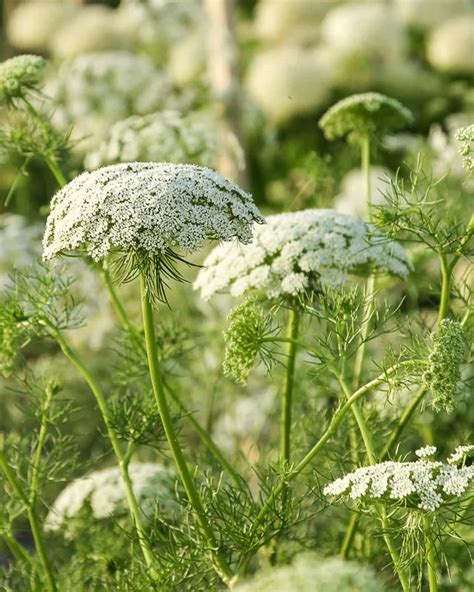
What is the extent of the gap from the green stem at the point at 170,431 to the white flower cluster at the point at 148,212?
16 centimetres

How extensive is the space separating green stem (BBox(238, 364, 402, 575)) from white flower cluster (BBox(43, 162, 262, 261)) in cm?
45

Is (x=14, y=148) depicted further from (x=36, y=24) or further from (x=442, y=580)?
(x=36, y=24)

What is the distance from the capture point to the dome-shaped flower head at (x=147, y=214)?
7.29 ft

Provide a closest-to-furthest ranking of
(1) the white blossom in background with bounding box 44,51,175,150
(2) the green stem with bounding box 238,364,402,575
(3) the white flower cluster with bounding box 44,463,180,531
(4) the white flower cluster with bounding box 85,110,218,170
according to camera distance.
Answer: (2) the green stem with bounding box 238,364,402,575 < (3) the white flower cluster with bounding box 44,463,180,531 < (4) the white flower cluster with bounding box 85,110,218,170 < (1) the white blossom in background with bounding box 44,51,175,150

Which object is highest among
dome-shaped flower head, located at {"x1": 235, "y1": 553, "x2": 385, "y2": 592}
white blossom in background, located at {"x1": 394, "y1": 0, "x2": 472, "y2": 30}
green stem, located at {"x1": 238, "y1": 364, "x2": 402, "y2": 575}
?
white blossom in background, located at {"x1": 394, "y1": 0, "x2": 472, "y2": 30}

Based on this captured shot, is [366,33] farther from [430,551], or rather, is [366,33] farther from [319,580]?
[319,580]

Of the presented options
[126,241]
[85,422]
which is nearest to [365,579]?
[126,241]

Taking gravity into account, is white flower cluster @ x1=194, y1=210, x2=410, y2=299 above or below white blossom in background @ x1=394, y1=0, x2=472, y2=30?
below

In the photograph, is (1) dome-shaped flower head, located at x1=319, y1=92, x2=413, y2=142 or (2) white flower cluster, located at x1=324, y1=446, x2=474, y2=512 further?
(1) dome-shaped flower head, located at x1=319, y1=92, x2=413, y2=142

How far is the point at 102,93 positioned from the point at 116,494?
606 cm

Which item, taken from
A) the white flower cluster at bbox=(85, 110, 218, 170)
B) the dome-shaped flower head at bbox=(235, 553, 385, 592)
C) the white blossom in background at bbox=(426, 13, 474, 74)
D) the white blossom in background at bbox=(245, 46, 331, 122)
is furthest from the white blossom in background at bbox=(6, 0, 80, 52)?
the dome-shaped flower head at bbox=(235, 553, 385, 592)

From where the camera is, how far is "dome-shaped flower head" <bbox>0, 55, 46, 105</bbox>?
310 cm

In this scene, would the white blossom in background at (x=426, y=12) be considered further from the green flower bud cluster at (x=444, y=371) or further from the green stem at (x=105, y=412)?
the green flower bud cluster at (x=444, y=371)

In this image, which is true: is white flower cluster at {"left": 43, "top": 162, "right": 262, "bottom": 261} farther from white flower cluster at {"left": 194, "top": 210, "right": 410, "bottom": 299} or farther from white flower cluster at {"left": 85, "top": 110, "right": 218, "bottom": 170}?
white flower cluster at {"left": 85, "top": 110, "right": 218, "bottom": 170}
